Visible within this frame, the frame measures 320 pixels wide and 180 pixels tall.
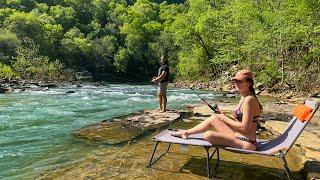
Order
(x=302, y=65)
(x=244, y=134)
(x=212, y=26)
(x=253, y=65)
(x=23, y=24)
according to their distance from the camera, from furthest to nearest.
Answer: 1. (x=23, y=24)
2. (x=212, y=26)
3. (x=253, y=65)
4. (x=302, y=65)
5. (x=244, y=134)

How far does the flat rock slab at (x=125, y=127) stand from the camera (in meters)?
8.96

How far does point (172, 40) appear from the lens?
7256cm

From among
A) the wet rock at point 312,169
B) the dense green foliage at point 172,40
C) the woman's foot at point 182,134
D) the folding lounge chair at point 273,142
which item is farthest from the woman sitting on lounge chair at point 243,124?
the dense green foliage at point 172,40

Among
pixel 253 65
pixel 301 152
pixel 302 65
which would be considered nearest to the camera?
pixel 301 152

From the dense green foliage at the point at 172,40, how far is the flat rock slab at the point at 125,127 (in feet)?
37.4

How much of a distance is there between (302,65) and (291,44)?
203cm

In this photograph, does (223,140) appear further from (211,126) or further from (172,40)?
(172,40)

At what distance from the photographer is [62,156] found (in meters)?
7.64

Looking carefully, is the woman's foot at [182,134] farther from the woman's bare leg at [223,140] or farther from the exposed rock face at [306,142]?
the exposed rock face at [306,142]

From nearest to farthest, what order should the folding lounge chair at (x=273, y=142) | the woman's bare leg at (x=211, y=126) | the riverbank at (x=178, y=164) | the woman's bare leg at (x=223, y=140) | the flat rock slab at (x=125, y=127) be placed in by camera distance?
1. the folding lounge chair at (x=273, y=142)
2. the woman's bare leg at (x=223, y=140)
3. the riverbank at (x=178, y=164)
4. the woman's bare leg at (x=211, y=126)
5. the flat rock slab at (x=125, y=127)

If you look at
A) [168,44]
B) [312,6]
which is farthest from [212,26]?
[168,44]

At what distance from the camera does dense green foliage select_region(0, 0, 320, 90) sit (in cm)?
2512

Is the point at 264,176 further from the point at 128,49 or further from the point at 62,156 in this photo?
the point at 128,49

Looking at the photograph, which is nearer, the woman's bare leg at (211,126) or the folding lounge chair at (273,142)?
the folding lounge chair at (273,142)
